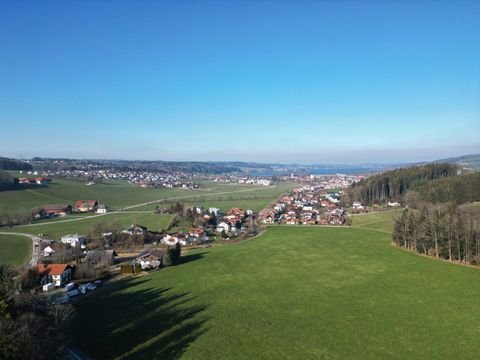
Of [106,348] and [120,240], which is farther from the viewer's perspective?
[120,240]

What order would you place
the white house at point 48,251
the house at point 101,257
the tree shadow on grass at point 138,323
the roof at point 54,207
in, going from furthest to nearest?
the roof at point 54,207
the white house at point 48,251
the house at point 101,257
the tree shadow on grass at point 138,323

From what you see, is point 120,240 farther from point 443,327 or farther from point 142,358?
point 443,327

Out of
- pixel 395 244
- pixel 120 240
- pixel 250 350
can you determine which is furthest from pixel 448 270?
pixel 120 240

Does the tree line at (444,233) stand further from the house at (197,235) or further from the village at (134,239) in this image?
the house at (197,235)

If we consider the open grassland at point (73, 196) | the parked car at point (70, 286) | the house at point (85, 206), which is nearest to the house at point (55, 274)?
the parked car at point (70, 286)

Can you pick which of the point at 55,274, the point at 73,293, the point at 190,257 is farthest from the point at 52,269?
the point at 190,257

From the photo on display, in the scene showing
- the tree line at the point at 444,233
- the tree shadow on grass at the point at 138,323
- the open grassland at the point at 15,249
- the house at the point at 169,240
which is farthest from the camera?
the house at the point at 169,240
